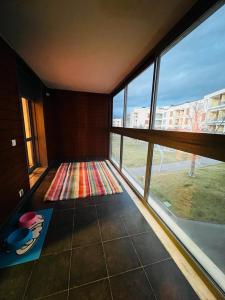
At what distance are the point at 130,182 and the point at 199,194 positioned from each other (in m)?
1.39

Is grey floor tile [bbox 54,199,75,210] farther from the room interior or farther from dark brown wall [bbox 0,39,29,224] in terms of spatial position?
dark brown wall [bbox 0,39,29,224]

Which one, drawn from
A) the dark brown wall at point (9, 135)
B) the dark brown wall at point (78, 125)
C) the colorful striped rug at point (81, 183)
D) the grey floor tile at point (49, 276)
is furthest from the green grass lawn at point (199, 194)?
the dark brown wall at point (78, 125)

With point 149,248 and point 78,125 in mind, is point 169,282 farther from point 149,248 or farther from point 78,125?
point 78,125

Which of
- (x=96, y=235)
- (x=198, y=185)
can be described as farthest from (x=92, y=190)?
(x=198, y=185)

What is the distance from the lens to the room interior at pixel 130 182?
1120 mm

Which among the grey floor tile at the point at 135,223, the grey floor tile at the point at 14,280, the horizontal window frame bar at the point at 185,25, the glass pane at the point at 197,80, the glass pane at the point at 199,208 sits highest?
the horizontal window frame bar at the point at 185,25

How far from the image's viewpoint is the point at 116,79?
316 centimetres

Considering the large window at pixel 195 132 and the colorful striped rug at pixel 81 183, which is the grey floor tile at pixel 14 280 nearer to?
the colorful striped rug at pixel 81 183

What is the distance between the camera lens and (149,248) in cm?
145

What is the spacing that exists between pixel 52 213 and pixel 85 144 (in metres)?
3.12

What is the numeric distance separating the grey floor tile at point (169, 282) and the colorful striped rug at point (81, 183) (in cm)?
146

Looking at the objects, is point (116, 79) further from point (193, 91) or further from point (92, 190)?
point (92, 190)

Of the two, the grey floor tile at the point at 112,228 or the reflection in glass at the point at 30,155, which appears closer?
the grey floor tile at the point at 112,228

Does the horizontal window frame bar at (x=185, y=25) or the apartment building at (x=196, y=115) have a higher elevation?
the horizontal window frame bar at (x=185, y=25)
